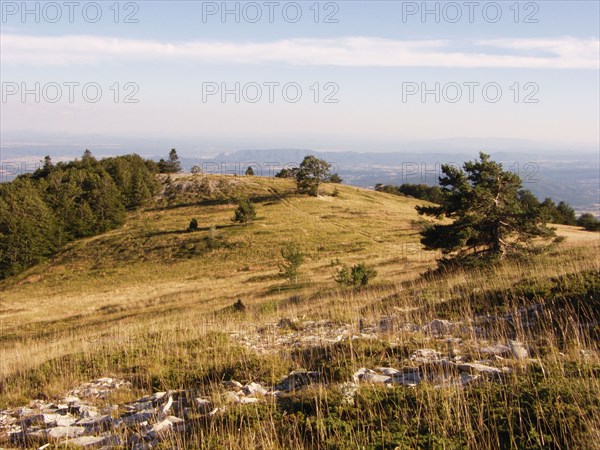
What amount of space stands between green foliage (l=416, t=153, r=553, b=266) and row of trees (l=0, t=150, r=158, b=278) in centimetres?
7143

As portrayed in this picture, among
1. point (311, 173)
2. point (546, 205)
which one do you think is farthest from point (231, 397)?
point (311, 173)

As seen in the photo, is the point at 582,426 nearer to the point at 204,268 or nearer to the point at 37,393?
the point at 37,393

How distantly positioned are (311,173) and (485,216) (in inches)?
2808

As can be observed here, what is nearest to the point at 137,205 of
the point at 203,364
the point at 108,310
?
the point at 108,310

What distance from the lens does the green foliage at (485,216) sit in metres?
18.7

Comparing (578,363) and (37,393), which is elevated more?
(578,363)

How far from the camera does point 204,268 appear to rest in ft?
187

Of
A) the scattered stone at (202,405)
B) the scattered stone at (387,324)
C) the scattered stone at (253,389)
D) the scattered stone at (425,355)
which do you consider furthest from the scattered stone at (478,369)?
the scattered stone at (202,405)

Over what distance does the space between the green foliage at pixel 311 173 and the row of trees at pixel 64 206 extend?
33.7 metres

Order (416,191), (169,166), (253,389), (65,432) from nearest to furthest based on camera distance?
(65,432)
(253,389)
(169,166)
(416,191)

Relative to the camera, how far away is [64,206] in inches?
3250

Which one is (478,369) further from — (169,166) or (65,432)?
(169,166)

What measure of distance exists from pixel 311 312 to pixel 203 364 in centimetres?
480

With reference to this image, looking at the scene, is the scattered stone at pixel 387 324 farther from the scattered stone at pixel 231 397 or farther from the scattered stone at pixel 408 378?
the scattered stone at pixel 231 397
